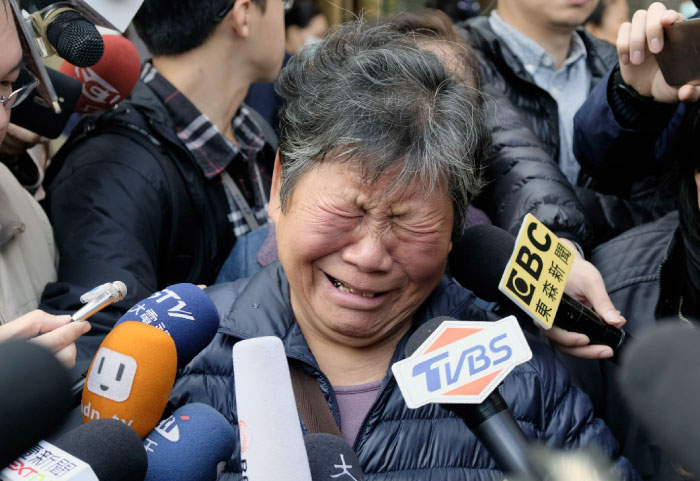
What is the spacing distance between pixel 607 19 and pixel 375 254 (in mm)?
3785

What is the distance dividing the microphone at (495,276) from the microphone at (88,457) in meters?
0.93

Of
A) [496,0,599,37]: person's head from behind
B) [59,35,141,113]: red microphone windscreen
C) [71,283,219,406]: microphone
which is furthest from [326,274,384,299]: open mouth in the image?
[496,0,599,37]: person's head from behind

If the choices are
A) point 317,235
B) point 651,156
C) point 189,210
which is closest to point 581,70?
point 651,156

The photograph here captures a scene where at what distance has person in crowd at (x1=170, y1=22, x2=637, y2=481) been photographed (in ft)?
5.67

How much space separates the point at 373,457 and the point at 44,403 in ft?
3.15

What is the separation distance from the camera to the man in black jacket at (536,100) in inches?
97.9

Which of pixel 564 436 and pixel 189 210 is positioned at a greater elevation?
pixel 189 210

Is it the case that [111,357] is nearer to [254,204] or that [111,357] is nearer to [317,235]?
[317,235]

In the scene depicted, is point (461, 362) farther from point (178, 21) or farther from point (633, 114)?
point (178, 21)

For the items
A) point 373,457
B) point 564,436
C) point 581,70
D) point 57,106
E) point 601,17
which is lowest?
point 601,17

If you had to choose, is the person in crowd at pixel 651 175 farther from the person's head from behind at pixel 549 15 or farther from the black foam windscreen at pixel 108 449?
the black foam windscreen at pixel 108 449

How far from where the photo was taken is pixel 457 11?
3.99m

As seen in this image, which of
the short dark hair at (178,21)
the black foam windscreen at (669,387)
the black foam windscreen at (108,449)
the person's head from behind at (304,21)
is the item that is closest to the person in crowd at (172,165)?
the short dark hair at (178,21)

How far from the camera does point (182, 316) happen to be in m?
1.54
